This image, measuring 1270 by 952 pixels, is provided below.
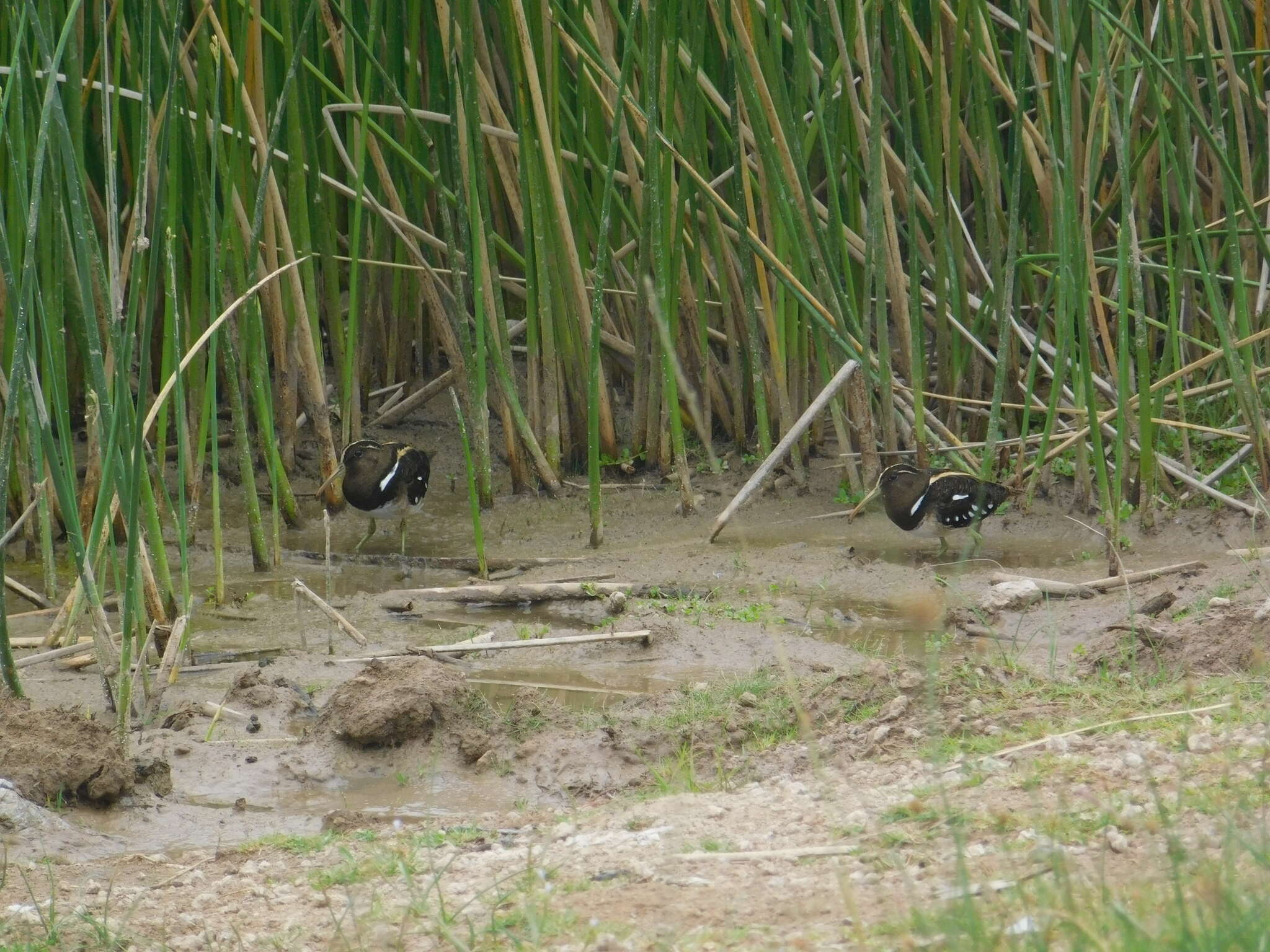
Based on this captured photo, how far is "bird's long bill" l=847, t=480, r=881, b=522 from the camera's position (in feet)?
22.7

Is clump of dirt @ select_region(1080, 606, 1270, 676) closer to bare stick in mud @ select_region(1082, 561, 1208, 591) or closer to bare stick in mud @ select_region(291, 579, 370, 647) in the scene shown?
bare stick in mud @ select_region(1082, 561, 1208, 591)

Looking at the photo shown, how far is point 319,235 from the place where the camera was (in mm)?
7305

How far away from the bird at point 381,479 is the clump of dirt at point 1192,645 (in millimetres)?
3309

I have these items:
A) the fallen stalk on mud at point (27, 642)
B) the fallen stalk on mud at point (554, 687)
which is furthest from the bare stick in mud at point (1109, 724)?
the fallen stalk on mud at point (27, 642)

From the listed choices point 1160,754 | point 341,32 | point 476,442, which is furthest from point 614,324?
point 1160,754

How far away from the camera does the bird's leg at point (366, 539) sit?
725 centimetres

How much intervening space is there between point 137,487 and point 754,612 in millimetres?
2492

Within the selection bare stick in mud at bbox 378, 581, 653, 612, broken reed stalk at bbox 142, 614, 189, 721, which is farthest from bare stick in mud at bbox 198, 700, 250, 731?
bare stick in mud at bbox 378, 581, 653, 612

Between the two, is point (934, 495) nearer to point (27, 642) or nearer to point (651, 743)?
point (651, 743)

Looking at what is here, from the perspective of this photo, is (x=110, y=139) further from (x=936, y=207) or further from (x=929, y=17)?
(x=929, y=17)

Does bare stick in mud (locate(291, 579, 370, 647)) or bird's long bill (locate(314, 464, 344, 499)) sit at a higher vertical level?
bird's long bill (locate(314, 464, 344, 499))

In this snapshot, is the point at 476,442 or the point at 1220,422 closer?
the point at 476,442

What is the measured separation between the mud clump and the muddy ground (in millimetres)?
12

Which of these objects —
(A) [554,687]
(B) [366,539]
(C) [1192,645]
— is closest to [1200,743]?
(C) [1192,645]
